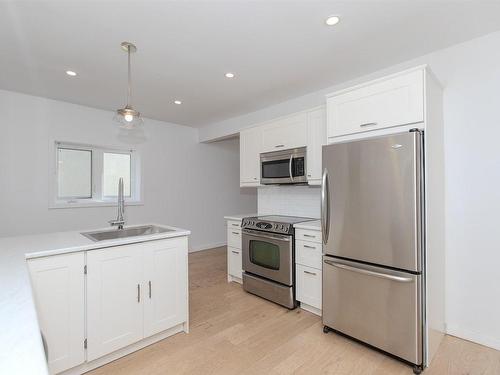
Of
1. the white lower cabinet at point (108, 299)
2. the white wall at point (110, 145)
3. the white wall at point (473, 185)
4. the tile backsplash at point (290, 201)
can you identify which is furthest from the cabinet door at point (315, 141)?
the white wall at point (110, 145)

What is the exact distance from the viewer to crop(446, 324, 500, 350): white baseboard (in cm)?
210

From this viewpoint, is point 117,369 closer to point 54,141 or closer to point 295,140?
point 295,140

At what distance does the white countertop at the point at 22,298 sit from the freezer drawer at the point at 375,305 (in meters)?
1.61

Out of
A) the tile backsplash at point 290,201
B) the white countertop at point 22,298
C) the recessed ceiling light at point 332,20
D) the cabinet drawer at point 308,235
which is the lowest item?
the cabinet drawer at point 308,235

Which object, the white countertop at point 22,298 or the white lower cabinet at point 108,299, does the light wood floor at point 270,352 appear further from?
the white countertop at point 22,298

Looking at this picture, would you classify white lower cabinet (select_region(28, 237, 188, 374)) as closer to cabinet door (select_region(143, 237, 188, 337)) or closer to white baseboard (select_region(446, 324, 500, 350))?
cabinet door (select_region(143, 237, 188, 337))

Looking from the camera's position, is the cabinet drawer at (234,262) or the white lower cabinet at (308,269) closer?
the white lower cabinet at (308,269)

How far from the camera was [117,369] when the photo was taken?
190cm

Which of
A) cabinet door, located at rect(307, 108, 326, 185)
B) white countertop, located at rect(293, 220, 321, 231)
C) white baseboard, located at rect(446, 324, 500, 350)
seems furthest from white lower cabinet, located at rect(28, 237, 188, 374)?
white baseboard, located at rect(446, 324, 500, 350)

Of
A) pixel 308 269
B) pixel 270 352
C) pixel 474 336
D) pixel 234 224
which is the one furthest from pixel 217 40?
pixel 474 336

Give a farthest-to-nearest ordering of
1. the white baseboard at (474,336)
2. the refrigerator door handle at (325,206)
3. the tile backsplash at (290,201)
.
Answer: the tile backsplash at (290,201), the refrigerator door handle at (325,206), the white baseboard at (474,336)

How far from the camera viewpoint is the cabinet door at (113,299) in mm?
1874

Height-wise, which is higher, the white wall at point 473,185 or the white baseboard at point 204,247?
the white wall at point 473,185

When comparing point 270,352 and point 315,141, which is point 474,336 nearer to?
point 270,352
